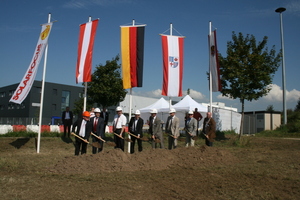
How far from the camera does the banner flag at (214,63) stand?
618 inches

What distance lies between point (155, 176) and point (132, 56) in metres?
6.01

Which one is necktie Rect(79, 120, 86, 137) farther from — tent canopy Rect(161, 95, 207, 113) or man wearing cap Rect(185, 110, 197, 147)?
tent canopy Rect(161, 95, 207, 113)

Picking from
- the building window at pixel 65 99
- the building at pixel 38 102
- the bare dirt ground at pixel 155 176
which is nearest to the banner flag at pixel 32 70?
the bare dirt ground at pixel 155 176

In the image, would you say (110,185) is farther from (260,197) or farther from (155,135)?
(155,135)

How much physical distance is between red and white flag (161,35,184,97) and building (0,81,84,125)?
39.8m

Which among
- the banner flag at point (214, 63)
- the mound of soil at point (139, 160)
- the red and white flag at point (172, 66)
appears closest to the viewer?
the mound of soil at point (139, 160)

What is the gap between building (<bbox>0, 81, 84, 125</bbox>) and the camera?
49.7 meters

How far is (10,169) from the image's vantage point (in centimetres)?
816

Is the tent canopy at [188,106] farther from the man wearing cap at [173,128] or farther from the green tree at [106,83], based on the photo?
the man wearing cap at [173,128]

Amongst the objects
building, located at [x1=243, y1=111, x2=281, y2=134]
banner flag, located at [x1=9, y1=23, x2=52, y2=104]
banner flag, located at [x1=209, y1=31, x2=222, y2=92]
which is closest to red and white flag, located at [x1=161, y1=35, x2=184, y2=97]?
banner flag, located at [x1=209, y1=31, x2=222, y2=92]

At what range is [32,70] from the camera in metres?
11.7

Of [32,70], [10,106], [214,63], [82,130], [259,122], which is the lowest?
[82,130]

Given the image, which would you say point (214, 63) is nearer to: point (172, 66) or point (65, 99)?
point (172, 66)

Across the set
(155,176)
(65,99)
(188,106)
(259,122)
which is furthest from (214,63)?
(65,99)
